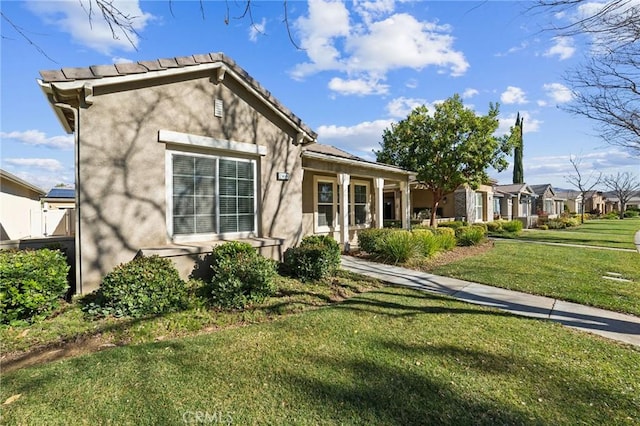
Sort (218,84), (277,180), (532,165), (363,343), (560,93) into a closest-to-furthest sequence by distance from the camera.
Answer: (363,343), (218,84), (277,180), (560,93), (532,165)

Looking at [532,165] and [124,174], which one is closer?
[124,174]

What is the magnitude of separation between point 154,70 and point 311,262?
215 inches

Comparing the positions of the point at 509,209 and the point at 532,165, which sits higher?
the point at 532,165

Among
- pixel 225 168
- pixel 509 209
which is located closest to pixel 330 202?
pixel 225 168

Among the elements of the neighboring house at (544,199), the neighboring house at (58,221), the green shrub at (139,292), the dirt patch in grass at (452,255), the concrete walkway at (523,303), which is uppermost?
the neighboring house at (544,199)

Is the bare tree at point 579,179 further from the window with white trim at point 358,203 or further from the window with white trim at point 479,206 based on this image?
the window with white trim at point 358,203

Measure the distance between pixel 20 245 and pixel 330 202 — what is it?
9.99 metres

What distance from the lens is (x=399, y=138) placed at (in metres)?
18.3

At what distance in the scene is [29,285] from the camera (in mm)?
4773

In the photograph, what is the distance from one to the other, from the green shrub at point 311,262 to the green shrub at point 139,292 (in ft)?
9.52

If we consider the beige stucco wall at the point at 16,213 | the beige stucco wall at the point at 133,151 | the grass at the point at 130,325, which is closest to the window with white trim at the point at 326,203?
the beige stucco wall at the point at 133,151

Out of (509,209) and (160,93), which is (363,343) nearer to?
(160,93)

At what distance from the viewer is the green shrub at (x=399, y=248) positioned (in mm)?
10562

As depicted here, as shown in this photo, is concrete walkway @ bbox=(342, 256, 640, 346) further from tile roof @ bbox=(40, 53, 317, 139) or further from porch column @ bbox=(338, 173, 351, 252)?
tile roof @ bbox=(40, 53, 317, 139)
